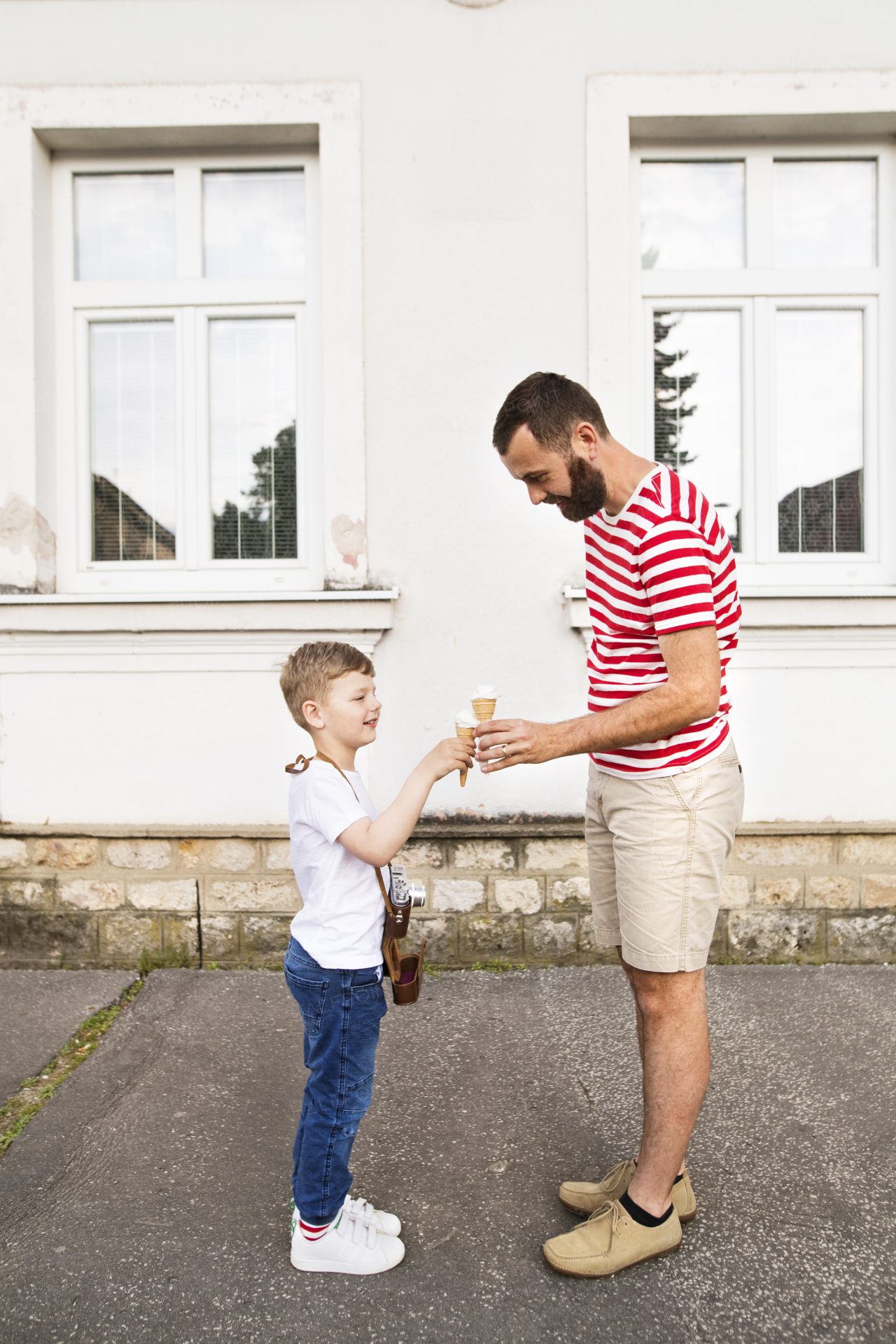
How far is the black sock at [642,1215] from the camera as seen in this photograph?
6.79 feet

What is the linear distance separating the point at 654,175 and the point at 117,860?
3.90 metres

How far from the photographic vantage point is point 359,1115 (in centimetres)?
199

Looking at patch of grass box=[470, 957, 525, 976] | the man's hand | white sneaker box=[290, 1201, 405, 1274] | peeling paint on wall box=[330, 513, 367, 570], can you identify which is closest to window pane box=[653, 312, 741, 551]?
peeling paint on wall box=[330, 513, 367, 570]

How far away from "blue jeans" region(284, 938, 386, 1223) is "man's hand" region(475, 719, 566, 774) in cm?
54

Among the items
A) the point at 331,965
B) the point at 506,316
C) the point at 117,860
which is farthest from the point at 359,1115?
the point at 506,316

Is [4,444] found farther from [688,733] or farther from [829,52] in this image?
[829,52]

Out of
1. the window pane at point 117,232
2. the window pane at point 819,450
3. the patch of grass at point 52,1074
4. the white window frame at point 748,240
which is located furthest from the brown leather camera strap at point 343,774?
the window pane at point 117,232

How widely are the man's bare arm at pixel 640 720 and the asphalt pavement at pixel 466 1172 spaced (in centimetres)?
119

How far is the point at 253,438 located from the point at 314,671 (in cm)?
247

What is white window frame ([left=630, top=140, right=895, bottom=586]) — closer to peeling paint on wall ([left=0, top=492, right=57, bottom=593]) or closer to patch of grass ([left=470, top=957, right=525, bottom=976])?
patch of grass ([left=470, top=957, right=525, bottom=976])

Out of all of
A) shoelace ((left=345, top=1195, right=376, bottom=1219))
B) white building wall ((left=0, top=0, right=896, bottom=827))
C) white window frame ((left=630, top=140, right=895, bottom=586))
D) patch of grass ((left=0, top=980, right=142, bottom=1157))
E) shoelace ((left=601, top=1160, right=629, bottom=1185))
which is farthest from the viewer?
white window frame ((left=630, top=140, right=895, bottom=586))

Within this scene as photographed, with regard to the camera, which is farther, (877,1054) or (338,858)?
(877,1054)

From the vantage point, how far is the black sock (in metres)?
2.07

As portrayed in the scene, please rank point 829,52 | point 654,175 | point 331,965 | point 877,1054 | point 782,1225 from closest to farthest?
point 331,965, point 782,1225, point 877,1054, point 829,52, point 654,175
